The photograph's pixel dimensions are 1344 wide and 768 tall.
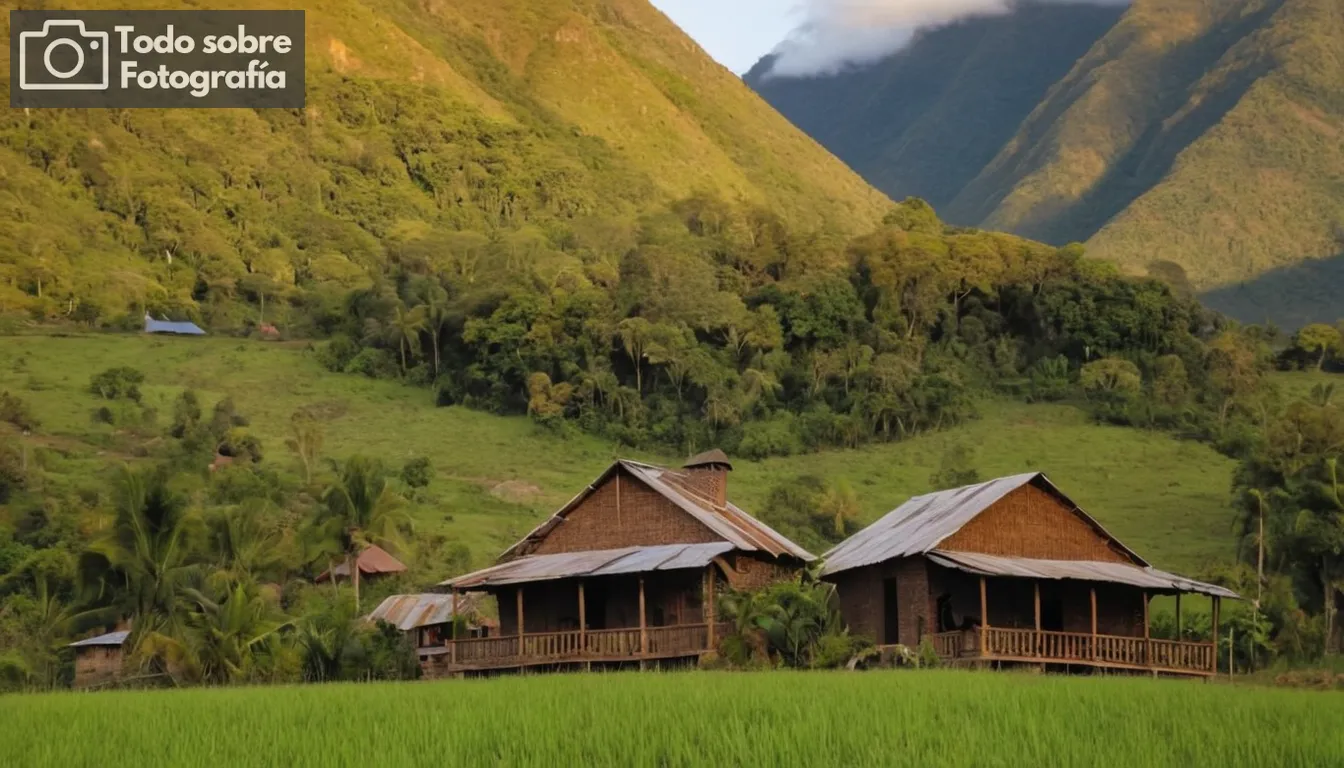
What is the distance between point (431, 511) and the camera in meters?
60.8

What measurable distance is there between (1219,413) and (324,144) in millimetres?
84968

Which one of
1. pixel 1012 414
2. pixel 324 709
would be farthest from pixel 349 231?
pixel 324 709

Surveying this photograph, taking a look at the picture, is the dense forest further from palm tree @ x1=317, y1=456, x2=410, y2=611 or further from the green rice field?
the green rice field

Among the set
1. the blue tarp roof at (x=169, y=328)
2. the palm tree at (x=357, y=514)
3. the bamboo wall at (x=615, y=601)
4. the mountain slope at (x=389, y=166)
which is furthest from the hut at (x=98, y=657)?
the mountain slope at (x=389, y=166)

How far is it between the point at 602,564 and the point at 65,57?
117 meters

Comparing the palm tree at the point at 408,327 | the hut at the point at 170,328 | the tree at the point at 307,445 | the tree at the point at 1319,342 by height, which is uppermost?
the hut at the point at 170,328

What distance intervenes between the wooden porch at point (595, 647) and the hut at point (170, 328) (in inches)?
2480

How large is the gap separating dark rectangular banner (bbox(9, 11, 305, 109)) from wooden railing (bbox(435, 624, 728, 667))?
4026 inches

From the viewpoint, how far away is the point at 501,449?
73.5m

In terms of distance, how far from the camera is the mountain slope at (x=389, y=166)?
104312 millimetres

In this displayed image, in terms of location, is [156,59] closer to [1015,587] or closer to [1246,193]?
[1246,193]

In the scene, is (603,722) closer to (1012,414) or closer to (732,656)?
(732,656)

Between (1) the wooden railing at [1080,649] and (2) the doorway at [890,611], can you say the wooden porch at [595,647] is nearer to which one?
(2) the doorway at [890,611]

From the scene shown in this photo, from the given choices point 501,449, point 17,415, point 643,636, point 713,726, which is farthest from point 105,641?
point 713,726
